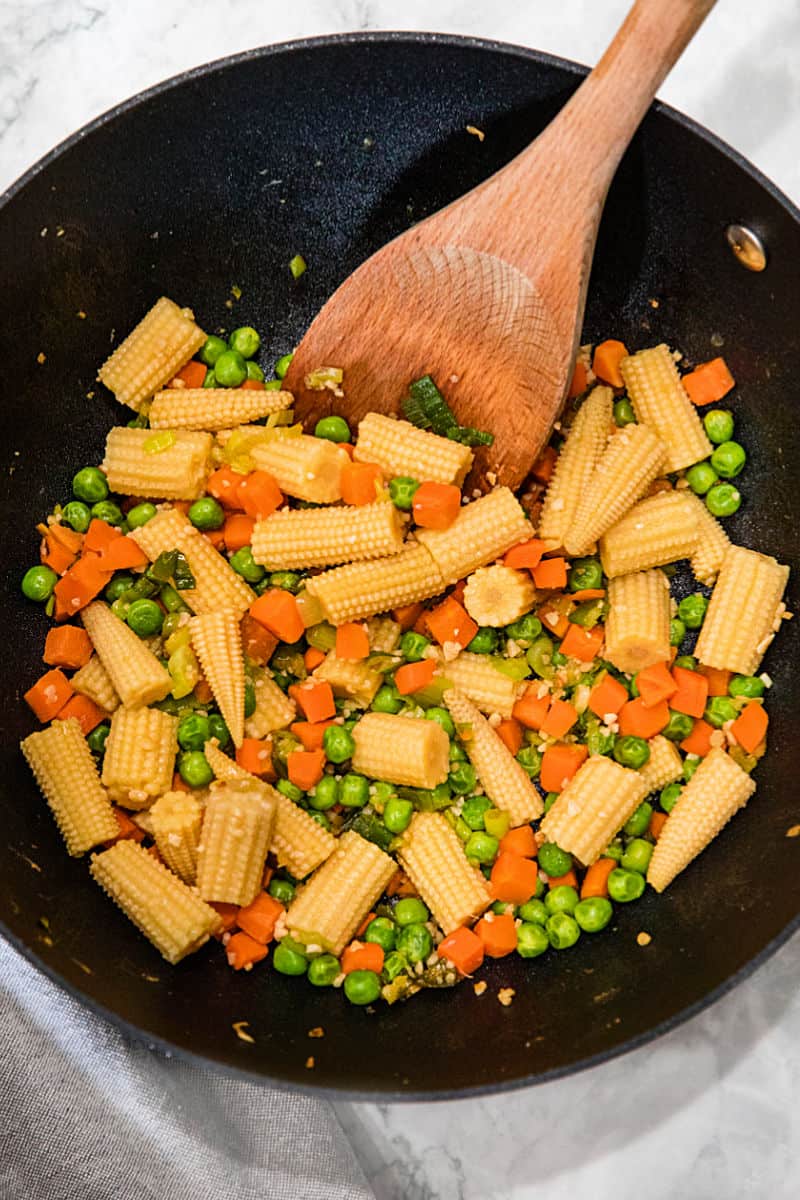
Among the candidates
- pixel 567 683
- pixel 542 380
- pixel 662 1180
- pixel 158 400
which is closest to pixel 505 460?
pixel 542 380

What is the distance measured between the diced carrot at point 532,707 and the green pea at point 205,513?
44.1 inches

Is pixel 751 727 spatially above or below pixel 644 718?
above

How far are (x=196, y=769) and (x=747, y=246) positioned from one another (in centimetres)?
228

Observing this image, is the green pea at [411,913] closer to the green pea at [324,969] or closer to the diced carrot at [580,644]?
the green pea at [324,969]

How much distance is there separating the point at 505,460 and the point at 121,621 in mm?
1301

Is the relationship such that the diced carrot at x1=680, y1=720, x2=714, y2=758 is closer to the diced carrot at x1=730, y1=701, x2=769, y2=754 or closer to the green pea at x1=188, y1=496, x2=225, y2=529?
the diced carrot at x1=730, y1=701, x2=769, y2=754

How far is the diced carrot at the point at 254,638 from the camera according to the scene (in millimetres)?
3514

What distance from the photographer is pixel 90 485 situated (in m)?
3.62

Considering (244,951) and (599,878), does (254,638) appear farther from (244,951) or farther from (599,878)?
(599,878)

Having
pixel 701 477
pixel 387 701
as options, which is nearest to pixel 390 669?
pixel 387 701

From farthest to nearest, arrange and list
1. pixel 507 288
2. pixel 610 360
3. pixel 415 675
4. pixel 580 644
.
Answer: pixel 610 360 < pixel 580 644 < pixel 415 675 < pixel 507 288

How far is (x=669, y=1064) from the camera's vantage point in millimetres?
3520

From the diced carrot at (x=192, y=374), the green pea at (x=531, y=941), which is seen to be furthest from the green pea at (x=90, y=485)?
the green pea at (x=531, y=941)

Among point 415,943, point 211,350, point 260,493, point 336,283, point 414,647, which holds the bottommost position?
point 415,943
